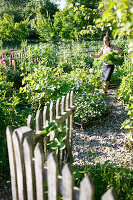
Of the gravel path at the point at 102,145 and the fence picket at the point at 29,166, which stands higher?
the fence picket at the point at 29,166

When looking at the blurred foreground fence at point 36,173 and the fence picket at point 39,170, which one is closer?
the blurred foreground fence at point 36,173

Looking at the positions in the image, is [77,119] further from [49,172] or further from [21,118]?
[49,172]

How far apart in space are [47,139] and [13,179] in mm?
565

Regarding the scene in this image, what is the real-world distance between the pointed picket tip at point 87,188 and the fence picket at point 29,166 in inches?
21.3

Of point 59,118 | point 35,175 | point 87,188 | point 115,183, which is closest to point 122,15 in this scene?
point 87,188

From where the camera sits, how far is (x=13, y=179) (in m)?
1.66

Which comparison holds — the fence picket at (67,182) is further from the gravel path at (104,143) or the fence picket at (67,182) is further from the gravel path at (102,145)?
the gravel path at (104,143)

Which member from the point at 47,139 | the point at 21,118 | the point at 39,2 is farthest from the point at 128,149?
the point at 39,2

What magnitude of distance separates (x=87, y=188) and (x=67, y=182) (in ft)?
0.59

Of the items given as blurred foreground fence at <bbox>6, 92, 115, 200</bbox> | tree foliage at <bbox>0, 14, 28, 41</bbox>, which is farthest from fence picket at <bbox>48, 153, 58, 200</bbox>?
tree foliage at <bbox>0, 14, 28, 41</bbox>

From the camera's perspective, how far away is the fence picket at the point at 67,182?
43.4 inches

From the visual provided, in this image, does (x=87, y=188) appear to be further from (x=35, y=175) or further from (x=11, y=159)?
(x=11, y=159)

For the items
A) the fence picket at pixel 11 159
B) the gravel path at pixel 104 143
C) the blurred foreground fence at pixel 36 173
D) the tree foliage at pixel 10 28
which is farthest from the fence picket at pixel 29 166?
the tree foliage at pixel 10 28

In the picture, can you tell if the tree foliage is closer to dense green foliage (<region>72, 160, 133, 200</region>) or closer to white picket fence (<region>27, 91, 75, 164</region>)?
white picket fence (<region>27, 91, 75, 164</region>)
